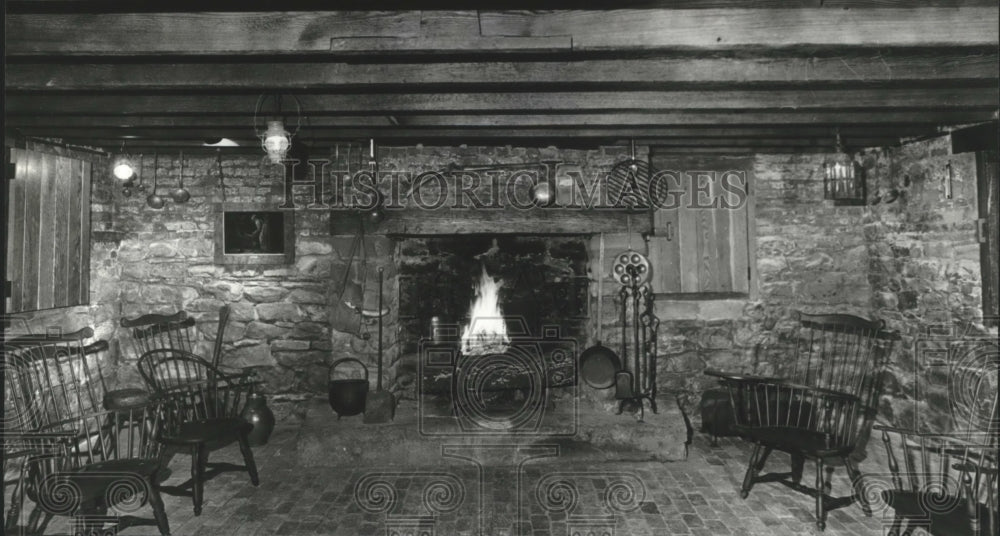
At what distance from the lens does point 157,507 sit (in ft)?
10.4

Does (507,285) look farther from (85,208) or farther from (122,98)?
(85,208)

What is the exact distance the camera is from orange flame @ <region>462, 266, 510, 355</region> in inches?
216

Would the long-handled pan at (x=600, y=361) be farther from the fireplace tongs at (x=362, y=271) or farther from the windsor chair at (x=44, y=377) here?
the windsor chair at (x=44, y=377)

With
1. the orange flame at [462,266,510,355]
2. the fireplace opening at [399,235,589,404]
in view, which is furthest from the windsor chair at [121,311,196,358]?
the orange flame at [462,266,510,355]

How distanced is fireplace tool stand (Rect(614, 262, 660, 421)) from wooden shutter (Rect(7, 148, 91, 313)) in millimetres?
4896

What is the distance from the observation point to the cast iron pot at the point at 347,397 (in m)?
4.73

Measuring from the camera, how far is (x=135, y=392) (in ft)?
15.4

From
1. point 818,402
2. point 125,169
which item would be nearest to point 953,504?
point 818,402

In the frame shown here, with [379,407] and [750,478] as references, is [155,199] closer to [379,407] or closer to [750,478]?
[379,407]

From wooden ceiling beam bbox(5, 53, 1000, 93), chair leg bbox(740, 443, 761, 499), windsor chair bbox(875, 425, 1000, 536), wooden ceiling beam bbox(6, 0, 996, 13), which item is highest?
wooden ceiling beam bbox(6, 0, 996, 13)

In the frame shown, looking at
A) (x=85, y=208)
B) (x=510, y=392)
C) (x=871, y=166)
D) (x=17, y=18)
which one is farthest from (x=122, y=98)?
(x=871, y=166)

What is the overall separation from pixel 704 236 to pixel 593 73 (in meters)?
2.88

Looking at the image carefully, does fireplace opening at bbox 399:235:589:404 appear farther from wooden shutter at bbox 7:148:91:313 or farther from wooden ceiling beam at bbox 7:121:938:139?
wooden shutter at bbox 7:148:91:313

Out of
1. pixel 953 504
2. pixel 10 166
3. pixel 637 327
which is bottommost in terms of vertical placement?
pixel 953 504
